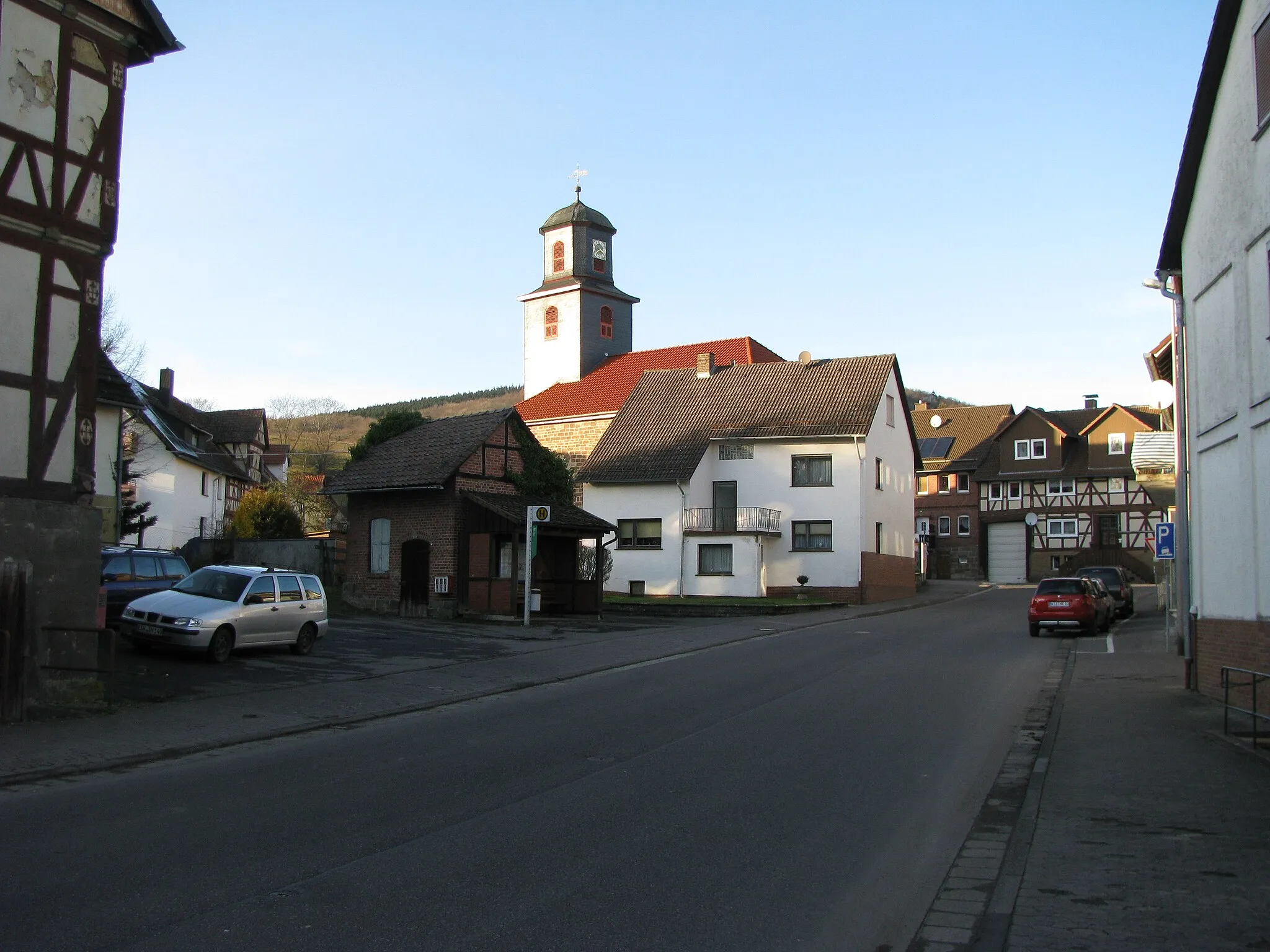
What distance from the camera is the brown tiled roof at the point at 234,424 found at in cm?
7006

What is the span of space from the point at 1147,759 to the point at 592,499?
3691cm

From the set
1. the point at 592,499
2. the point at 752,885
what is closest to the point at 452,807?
the point at 752,885

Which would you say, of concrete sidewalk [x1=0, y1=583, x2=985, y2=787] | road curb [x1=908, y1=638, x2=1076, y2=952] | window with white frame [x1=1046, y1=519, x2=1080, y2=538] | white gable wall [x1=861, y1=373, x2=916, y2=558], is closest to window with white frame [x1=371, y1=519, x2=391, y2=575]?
concrete sidewalk [x1=0, y1=583, x2=985, y2=787]

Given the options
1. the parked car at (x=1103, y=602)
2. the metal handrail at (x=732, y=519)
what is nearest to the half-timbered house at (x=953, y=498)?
the metal handrail at (x=732, y=519)

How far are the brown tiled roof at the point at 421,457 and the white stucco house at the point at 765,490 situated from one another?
1374 cm

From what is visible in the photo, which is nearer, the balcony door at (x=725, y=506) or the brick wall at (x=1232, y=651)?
the brick wall at (x=1232, y=651)

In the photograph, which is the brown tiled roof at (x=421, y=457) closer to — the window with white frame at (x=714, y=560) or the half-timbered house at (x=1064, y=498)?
the window with white frame at (x=714, y=560)

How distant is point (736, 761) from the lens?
11195 millimetres

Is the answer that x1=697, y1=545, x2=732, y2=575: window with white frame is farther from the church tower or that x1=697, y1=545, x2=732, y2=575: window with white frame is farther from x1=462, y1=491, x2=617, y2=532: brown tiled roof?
the church tower

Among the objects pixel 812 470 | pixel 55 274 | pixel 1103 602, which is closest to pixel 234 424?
pixel 812 470

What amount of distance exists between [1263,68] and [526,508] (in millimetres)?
19518

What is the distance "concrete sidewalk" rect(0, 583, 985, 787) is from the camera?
11477 mm

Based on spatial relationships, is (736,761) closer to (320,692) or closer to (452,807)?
(452,807)

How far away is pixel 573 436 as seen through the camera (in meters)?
59.0
